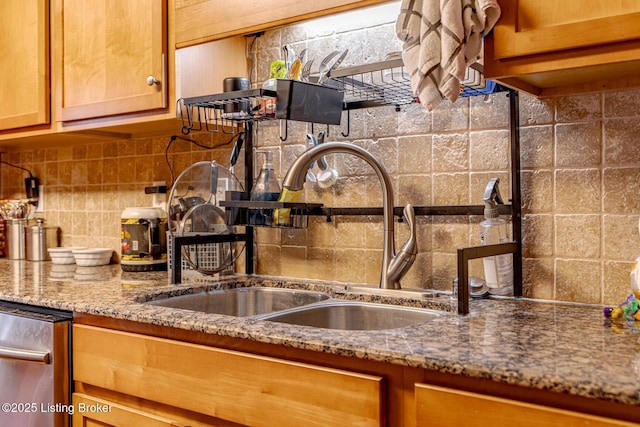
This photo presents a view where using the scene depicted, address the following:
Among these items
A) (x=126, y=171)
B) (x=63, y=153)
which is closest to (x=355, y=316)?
(x=126, y=171)

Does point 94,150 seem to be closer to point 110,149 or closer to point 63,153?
point 110,149

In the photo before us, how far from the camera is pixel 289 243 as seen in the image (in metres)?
1.93

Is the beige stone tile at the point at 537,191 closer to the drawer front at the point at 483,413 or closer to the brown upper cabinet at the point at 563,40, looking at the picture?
the brown upper cabinet at the point at 563,40

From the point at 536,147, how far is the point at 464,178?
Answer: 0.64ft

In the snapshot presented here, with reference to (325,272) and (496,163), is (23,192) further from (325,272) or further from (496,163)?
(496,163)

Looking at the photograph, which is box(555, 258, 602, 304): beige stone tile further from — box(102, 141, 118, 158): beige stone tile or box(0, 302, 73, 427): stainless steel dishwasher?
box(102, 141, 118, 158): beige stone tile

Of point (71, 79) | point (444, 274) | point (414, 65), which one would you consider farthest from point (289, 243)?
point (71, 79)

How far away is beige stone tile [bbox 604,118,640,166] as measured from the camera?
4.42 ft

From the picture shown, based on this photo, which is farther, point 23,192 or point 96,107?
point 23,192

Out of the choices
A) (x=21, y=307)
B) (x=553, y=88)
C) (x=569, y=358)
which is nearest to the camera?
(x=569, y=358)

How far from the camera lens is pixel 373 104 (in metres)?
1.68

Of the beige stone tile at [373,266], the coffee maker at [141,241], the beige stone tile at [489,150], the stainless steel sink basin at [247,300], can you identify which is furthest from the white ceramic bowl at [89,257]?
the beige stone tile at [489,150]

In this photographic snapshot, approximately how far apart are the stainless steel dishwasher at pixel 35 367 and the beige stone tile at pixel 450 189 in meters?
1.00

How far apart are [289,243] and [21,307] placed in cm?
78
